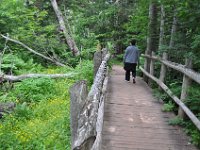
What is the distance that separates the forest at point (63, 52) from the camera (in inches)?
324

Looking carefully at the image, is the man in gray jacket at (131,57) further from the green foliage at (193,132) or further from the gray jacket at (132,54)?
the green foliage at (193,132)

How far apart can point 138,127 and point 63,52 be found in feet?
50.2

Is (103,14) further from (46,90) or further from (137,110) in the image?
(137,110)

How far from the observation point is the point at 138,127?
7.48 meters

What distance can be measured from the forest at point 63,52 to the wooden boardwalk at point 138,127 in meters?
0.34

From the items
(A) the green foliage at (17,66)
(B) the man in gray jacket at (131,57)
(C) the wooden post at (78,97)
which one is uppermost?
(C) the wooden post at (78,97)

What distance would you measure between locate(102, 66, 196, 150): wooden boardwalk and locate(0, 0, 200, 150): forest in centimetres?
34

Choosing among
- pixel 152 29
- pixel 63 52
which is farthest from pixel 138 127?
pixel 63 52

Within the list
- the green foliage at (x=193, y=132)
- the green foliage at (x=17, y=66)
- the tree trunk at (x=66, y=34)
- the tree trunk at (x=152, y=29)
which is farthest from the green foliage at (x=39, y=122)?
the tree trunk at (x=66, y=34)

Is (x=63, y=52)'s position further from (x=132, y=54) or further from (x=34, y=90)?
(x=132, y=54)

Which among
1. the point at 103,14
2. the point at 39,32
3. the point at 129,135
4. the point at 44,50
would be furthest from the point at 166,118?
the point at 103,14

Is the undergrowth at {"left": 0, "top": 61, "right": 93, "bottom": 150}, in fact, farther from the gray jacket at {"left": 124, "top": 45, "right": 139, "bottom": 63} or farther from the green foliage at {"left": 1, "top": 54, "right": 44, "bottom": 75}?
the green foliage at {"left": 1, "top": 54, "right": 44, "bottom": 75}

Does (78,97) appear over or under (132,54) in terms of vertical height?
over

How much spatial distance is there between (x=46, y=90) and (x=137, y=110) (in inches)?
212
